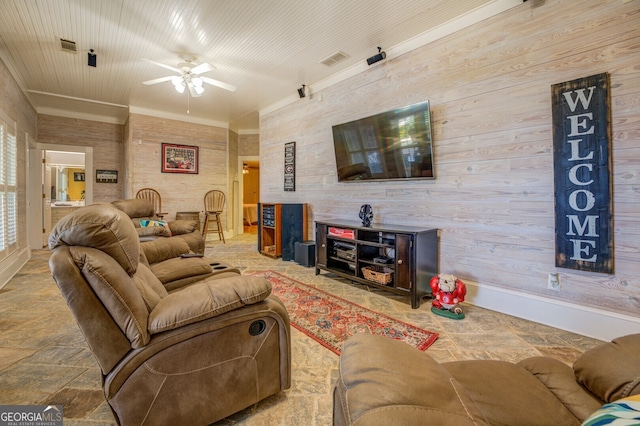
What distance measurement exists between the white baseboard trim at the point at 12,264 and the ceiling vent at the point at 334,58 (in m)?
4.93

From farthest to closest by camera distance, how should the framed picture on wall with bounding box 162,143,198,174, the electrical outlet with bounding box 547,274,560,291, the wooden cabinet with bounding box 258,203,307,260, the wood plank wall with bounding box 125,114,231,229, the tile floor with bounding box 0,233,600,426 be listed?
the framed picture on wall with bounding box 162,143,198,174 → the wood plank wall with bounding box 125,114,231,229 → the wooden cabinet with bounding box 258,203,307,260 → the electrical outlet with bounding box 547,274,560,291 → the tile floor with bounding box 0,233,600,426

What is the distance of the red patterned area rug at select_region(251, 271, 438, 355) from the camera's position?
7.08ft

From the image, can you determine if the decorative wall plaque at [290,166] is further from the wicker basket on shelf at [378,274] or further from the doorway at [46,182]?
the doorway at [46,182]

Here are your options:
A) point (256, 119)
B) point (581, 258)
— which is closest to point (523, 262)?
point (581, 258)

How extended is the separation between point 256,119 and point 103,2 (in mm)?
4167

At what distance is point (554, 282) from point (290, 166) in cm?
411

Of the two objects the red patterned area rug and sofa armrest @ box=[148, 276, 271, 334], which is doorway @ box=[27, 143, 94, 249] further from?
sofa armrest @ box=[148, 276, 271, 334]

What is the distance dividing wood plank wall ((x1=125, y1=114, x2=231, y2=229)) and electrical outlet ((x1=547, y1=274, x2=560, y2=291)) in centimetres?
647

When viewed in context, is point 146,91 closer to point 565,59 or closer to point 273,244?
point 273,244

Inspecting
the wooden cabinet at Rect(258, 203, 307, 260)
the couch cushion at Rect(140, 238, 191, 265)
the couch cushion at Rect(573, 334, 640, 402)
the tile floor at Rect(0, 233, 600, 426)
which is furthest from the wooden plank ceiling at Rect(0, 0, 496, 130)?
the couch cushion at Rect(573, 334, 640, 402)

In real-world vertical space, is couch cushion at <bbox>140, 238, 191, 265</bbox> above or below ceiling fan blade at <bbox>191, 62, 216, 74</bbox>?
below

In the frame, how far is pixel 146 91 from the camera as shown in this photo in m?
5.04

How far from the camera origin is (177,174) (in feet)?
21.2

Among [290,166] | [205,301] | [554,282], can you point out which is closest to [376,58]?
[290,166]
